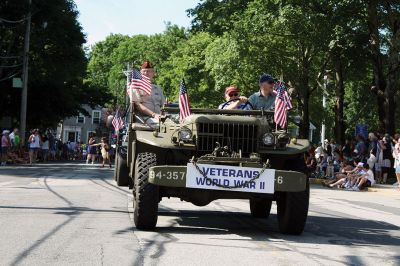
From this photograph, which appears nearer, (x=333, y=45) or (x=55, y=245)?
(x=55, y=245)

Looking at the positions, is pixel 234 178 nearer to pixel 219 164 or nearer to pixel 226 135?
pixel 219 164

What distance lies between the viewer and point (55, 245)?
6902 mm

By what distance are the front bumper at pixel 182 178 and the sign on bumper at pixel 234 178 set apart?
3.9 inches

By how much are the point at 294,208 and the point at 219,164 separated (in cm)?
107

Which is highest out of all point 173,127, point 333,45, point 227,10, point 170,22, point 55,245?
point 170,22

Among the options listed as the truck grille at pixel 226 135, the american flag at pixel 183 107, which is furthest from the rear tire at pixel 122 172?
the truck grille at pixel 226 135

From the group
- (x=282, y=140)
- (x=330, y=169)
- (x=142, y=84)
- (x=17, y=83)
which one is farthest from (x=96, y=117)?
(x=282, y=140)

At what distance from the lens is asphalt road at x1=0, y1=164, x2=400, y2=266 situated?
6.39m

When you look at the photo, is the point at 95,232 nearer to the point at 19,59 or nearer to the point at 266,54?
the point at 266,54

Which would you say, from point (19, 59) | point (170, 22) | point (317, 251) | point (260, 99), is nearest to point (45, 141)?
point (19, 59)

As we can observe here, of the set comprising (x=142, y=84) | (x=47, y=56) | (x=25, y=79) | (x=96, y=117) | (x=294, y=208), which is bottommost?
(x=294, y=208)

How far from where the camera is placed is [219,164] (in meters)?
7.88

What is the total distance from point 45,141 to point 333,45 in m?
18.6

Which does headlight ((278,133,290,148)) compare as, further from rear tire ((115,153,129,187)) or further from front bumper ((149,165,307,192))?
rear tire ((115,153,129,187))
